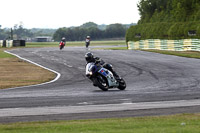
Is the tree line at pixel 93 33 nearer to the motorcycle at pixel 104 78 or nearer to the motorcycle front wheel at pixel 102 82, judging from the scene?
the motorcycle at pixel 104 78

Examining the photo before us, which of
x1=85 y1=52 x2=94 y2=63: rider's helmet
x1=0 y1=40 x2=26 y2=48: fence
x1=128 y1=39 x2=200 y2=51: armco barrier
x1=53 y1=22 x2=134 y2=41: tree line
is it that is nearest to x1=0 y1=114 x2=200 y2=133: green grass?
x1=85 y1=52 x2=94 y2=63: rider's helmet

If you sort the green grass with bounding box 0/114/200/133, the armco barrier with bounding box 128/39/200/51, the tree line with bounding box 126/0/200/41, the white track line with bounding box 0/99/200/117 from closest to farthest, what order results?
the green grass with bounding box 0/114/200/133, the white track line with bounding box 0/99/200/117, the armco barrier with bounding box 128/39/200/51, the tree line with bounding box 126/0/200/41

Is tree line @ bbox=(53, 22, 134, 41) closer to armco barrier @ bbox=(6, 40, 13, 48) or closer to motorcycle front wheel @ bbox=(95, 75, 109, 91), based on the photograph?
armco barrier @ bbox=(6, 40, 13, 48)

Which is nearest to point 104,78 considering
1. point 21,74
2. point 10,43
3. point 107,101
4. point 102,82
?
point 102,82

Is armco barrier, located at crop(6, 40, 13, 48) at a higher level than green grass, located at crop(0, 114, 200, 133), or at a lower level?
lower

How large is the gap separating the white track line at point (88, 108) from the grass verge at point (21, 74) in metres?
8.26

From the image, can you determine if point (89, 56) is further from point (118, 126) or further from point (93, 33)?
point (93, 33)

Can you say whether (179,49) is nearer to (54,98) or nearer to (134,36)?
(134,36)

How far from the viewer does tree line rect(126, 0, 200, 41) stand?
149ft

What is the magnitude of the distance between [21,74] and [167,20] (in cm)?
3134

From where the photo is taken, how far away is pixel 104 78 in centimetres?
1784

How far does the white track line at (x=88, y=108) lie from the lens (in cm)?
1168

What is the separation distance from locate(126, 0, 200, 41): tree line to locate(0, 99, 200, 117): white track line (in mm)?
29844

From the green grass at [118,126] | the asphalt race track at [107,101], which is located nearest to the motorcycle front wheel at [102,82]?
the asphalt race track at [107,101]
